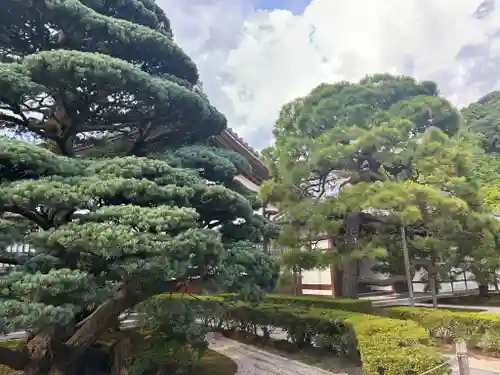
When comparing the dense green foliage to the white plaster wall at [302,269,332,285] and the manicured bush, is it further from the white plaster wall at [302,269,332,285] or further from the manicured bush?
the white plaster wall at [302,269,332,285]

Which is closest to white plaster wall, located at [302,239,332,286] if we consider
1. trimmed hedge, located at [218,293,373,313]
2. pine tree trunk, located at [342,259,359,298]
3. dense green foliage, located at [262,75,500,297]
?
dense green foliage, located at [262,75,500,297]

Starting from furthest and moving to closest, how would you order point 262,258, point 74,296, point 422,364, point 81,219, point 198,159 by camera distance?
point 198,159 → point 262,258 → point 422,364 → point 81,219 → point 74,296

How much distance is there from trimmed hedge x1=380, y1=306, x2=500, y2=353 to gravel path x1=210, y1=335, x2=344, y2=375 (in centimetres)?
301

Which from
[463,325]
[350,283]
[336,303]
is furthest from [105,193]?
[350,283]

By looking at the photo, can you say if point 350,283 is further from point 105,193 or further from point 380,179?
point 105,193

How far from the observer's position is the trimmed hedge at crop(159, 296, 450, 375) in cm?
509

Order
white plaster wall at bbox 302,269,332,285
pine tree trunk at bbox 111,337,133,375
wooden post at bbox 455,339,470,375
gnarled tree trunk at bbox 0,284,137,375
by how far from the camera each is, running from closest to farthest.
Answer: wooden post at bbox 455,339,470,375 < gnarled tree trunk at bbox 0,284,137,375 < pine tree trunk at bbox 111,337,133,375 < white plaster wall at bbox 302,269,332,285

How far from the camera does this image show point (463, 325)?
311 inches

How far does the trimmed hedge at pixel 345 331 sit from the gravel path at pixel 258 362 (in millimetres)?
601

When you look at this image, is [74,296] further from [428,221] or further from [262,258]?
[428,221]

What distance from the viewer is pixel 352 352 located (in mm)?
7047

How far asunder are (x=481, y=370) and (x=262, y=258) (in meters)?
4.26

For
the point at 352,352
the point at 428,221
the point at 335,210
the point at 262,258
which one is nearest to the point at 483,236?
the point at 428,221

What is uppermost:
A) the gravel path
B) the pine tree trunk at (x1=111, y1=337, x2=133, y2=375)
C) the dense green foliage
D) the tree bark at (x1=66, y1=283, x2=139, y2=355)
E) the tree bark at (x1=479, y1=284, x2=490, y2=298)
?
the dense green foliage
